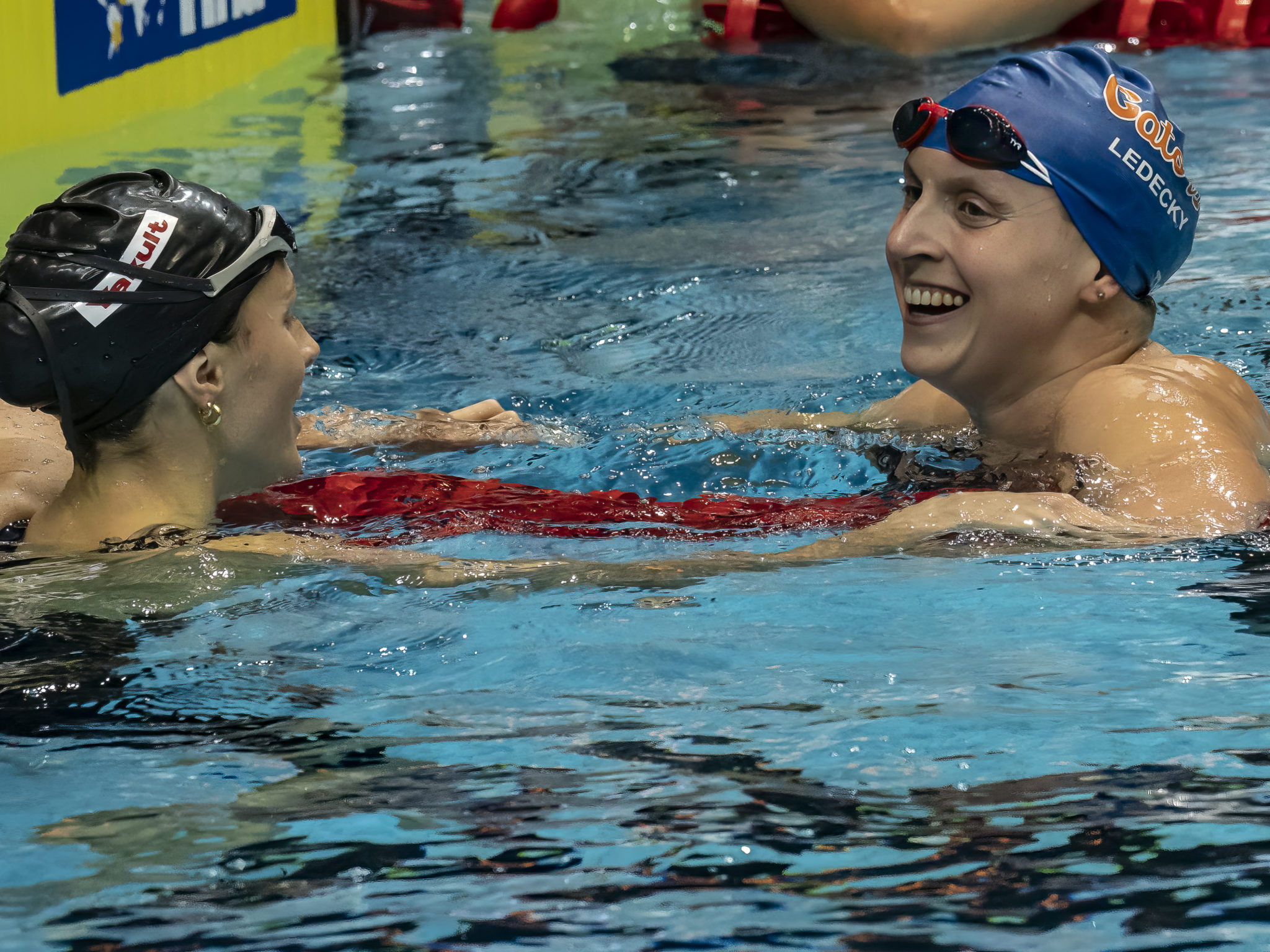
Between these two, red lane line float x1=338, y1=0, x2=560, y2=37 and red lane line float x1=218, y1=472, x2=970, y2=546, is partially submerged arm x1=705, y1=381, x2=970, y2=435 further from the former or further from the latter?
red lane line float x1=338, y1=0, x2=560, y2=37

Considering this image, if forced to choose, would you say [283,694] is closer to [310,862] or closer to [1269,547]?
[310,862]

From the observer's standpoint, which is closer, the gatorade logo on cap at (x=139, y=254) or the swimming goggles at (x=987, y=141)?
the gatorade logo on cap at (x=139, y=254)

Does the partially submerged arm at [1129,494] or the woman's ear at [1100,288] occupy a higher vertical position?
the woman's ear at [1100,288]

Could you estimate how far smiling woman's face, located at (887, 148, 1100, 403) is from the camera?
3514 millimetres

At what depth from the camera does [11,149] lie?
7156 millimetres

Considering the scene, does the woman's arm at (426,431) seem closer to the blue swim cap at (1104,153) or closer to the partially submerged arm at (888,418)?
the partially submerged arm at (888,418)

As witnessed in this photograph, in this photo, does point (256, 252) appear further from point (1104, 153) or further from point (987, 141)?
point (1104, 153)

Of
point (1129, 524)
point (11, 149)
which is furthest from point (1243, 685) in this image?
point (11, 149)

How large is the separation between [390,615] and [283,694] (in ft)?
1.30

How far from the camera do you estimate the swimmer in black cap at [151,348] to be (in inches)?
113

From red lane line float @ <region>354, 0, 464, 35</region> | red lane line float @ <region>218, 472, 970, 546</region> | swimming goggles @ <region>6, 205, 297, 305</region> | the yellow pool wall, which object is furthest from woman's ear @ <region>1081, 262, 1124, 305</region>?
red lane line float @ <region>354, 0, 464, 35</region>

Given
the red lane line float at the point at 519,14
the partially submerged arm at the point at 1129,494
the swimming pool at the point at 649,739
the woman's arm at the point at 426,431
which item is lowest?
the woman's arm at the point at 426,431

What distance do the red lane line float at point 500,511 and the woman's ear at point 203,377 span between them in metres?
0.37

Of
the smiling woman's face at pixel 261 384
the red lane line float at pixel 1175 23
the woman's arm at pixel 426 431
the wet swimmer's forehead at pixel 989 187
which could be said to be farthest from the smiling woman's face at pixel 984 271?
the red lane line float at pixel 1175 23
